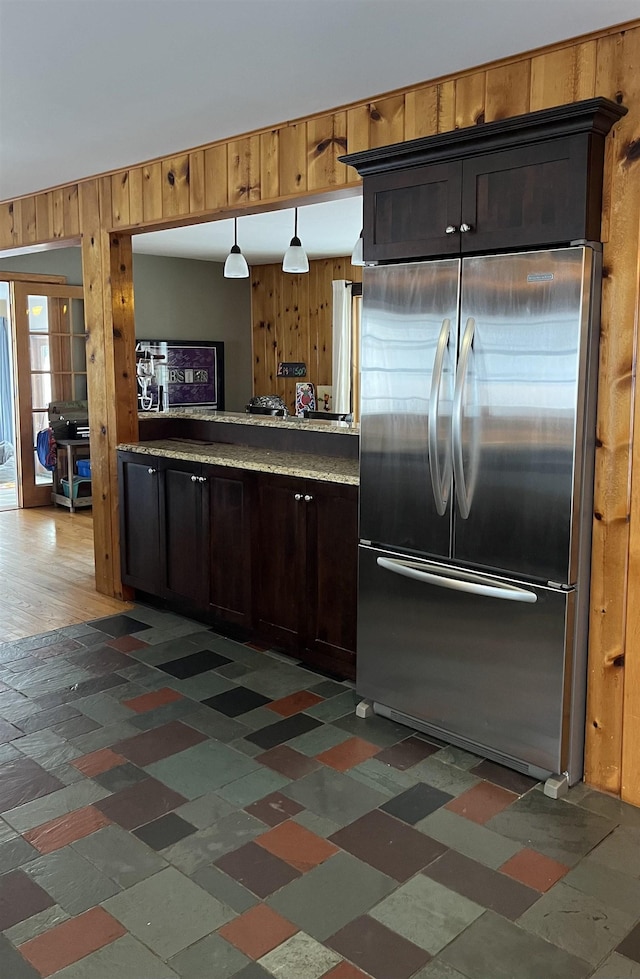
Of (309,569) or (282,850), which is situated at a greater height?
(309,569)

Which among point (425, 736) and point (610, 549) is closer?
point (610, 549)

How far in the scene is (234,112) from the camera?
3430mm

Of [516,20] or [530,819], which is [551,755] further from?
[516,20]

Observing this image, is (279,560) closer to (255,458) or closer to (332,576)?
(332,576)

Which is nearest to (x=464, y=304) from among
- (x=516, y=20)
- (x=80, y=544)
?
(x=516, y=20)

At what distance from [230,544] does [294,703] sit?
97cm

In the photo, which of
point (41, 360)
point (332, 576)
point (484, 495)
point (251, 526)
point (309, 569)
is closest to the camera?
point (484, 495)

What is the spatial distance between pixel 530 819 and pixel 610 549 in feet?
2.92

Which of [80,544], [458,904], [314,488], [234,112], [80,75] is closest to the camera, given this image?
[458,904]

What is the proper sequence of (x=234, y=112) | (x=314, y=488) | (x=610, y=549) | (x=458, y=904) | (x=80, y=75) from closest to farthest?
(x=458, y=904) < (x=610, y=549) < (x=80, y=75) < (x=234, y=112) < (x=314, y=488)

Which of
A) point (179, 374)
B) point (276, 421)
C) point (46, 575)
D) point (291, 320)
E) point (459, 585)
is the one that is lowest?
point (46, 575)

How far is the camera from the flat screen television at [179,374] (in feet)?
29.0

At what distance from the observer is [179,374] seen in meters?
9.19

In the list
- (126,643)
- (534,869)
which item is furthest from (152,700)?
(534,869)
